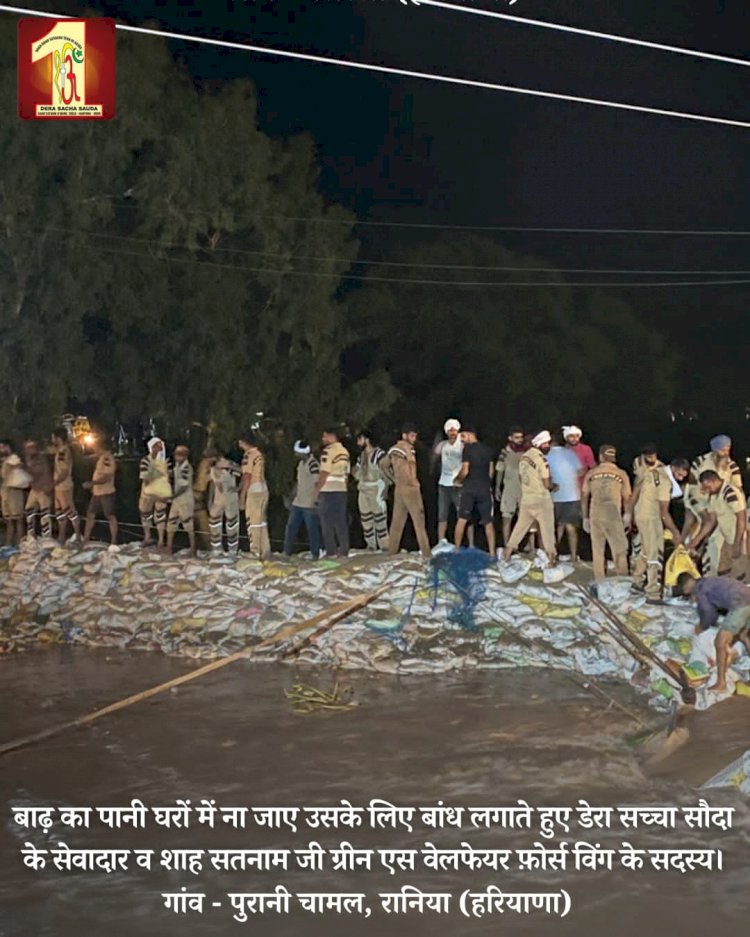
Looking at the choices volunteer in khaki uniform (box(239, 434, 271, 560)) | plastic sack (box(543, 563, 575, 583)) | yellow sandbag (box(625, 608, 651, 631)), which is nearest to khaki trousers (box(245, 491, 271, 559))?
volunteer in khaki uniform (box(239, 434, 271, 560))

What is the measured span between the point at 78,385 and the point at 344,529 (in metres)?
11.0

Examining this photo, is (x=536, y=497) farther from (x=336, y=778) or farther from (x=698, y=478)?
(x=336, y=778)

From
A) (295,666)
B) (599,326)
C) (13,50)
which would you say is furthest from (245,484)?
(599,326)

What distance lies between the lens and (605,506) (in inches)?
502

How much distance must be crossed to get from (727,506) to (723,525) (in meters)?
0.16

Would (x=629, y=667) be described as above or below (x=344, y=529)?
below

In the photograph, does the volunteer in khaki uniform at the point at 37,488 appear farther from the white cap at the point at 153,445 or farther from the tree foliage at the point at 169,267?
the tree foliage at the point at 169,267

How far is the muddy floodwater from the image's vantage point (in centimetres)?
663

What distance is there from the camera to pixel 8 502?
643 inches

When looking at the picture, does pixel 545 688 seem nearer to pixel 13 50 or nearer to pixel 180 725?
pixel 180 725

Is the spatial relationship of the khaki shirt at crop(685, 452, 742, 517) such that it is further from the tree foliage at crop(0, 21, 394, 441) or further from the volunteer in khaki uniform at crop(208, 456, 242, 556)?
the tree foliage at crop(0, 21, 394, 441)

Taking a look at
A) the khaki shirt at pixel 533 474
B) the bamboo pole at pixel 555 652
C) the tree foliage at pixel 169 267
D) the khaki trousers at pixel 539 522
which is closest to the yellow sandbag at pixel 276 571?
the bamboo pole at pixel 555 652

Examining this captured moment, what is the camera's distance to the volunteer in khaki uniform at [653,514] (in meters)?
12.5

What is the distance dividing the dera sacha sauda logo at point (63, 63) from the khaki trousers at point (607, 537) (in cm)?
571
